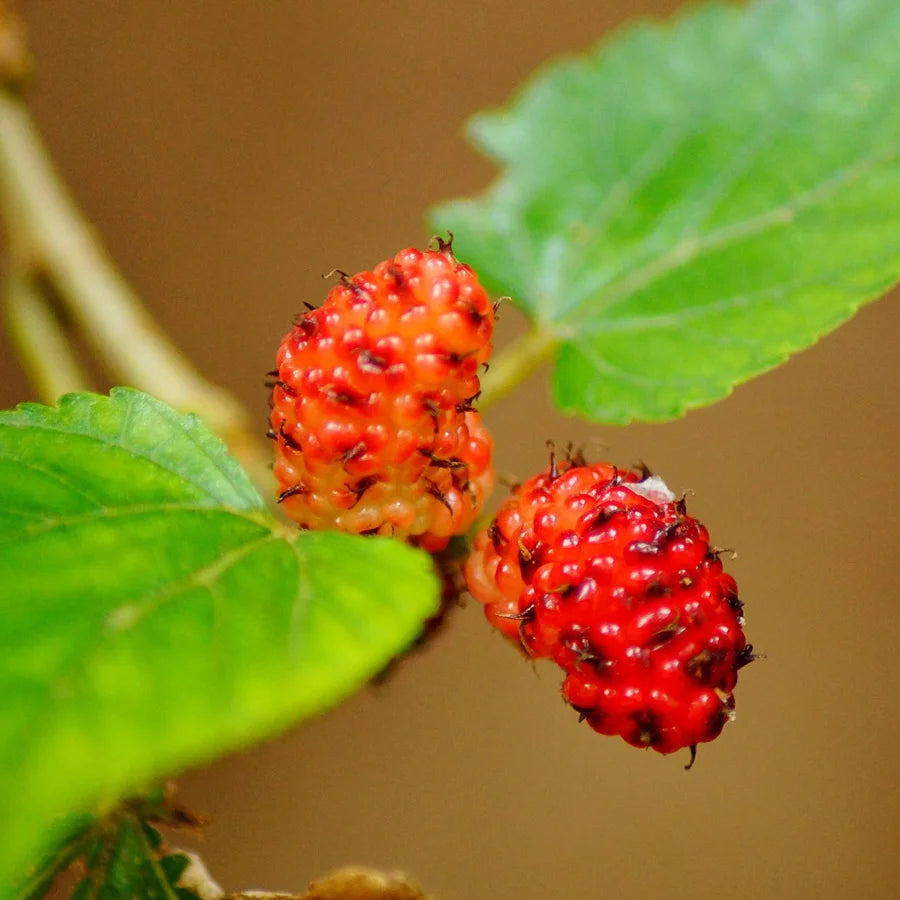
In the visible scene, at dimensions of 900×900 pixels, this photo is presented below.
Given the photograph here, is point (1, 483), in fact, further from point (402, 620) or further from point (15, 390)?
point (15, 390)

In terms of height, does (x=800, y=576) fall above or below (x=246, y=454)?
above

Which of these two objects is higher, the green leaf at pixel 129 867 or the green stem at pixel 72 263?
the green stem at pixel 72 263

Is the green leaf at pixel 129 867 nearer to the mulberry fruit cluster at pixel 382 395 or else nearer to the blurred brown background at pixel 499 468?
the mulberry fruit cluster at pixel 382 395

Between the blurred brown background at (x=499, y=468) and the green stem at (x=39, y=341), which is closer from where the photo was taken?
the green stem at (x=39, y=341)

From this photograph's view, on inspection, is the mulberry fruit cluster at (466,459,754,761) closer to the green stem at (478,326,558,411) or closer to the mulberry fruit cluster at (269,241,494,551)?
the mulberry fruit cluster at (269,241,494,551)

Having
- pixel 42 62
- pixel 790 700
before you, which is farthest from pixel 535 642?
pixel 42 62

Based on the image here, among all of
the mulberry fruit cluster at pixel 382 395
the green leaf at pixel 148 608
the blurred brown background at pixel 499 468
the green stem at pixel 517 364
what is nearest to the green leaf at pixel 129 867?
the green leaf at pixel 148 608

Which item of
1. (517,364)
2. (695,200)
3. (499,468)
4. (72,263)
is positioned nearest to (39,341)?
(72,263)

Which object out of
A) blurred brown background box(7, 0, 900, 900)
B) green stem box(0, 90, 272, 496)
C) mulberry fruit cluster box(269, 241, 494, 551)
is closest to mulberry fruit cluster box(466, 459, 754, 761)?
mulberry fruit cluster box(269, 241, 494, 551)

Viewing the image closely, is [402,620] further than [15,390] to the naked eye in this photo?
No
